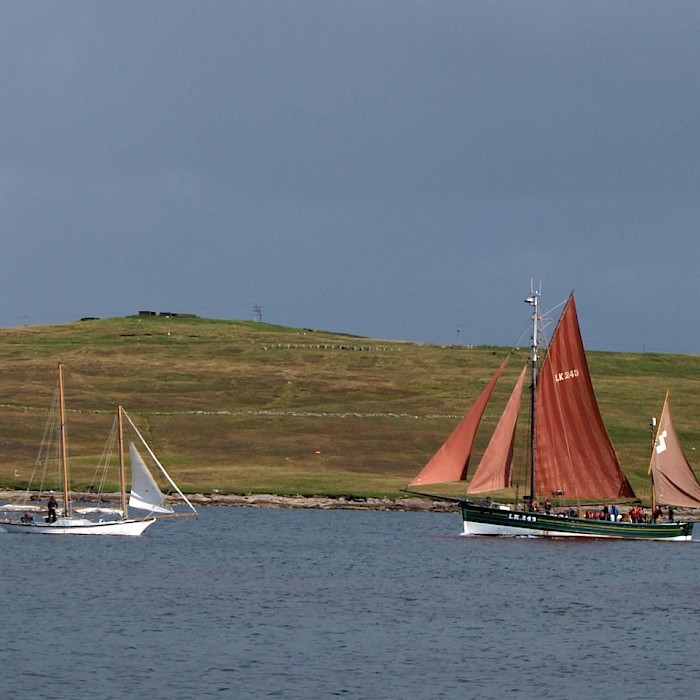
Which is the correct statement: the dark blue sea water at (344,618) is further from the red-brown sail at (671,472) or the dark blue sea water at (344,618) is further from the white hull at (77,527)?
the red-brown sail at (671,472)

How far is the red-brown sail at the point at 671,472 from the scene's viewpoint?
336ft

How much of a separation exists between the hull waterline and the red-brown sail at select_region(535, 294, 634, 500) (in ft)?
6.07

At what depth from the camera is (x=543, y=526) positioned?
99188 millimetres

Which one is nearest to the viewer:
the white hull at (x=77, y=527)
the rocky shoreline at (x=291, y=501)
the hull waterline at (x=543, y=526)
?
the white hull at (x=77, y=527)

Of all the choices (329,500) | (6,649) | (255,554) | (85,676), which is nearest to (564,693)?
(85,676)

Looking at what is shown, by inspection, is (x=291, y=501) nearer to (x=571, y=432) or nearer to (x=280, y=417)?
(x=571, y=432)

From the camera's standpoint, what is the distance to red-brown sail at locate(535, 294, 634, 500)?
98.2m

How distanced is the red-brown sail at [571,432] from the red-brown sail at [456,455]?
22.1ft

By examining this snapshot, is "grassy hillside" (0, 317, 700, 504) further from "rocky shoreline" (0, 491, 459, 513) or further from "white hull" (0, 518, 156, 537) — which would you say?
"white hull" (0, 518, 156, 537)

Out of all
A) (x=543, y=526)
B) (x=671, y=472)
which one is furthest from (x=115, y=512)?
(x=671, y=472)

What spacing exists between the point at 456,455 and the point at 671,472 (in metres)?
17.5

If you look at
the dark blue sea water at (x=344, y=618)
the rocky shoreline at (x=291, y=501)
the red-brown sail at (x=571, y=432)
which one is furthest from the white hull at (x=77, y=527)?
Result: the red-brown sail at (x=571, y=432)

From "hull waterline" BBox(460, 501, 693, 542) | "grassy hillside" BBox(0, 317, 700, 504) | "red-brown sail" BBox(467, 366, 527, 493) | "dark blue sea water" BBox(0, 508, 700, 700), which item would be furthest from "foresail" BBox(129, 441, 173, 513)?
"grassy hillside" BBox(0, 317, 700, 504)

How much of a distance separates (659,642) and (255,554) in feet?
105
